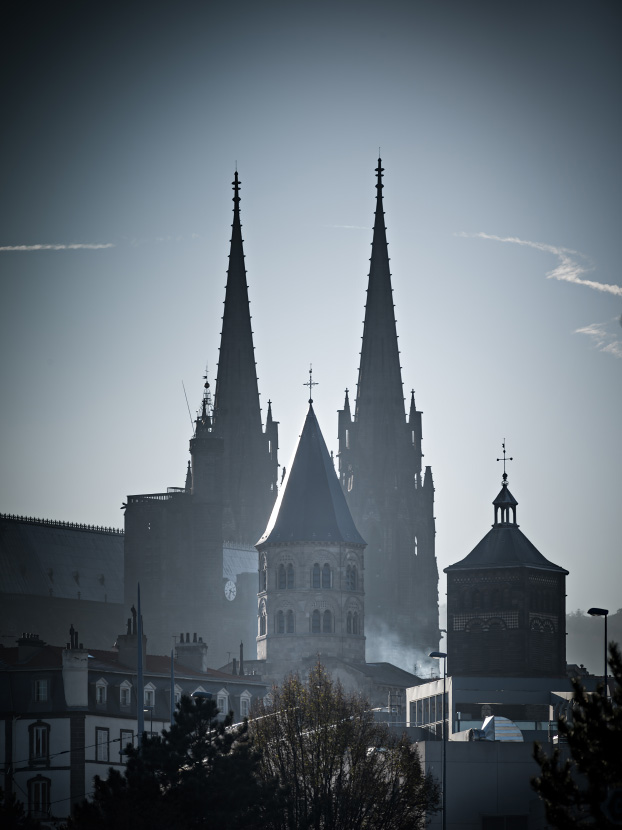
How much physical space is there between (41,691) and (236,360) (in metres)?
77.7

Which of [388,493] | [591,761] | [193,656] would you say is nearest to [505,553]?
[193,656]

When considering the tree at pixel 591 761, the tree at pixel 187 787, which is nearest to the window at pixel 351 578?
the tree at pixel 187 787

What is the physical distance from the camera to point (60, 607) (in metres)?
172

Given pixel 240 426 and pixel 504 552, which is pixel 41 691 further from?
pixel 240 426

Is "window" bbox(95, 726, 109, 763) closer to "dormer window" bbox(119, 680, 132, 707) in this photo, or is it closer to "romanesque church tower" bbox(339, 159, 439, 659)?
"dormer window" bbox(119, 680, 132, 707)

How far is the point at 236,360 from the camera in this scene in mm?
187750

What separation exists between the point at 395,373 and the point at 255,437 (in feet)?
42.3

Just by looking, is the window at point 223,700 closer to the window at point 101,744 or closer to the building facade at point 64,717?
the building facade at point 64,717

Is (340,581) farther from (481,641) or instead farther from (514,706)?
(514,706)

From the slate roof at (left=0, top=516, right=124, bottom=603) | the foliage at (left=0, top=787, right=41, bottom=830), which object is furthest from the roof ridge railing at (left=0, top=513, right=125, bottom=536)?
the foliage at (left=0, top=787, right=41, bottom=830)

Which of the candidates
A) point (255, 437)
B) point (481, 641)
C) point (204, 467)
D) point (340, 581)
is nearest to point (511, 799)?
point (481, 641)

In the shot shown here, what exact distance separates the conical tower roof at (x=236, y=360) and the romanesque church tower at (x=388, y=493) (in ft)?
28.2

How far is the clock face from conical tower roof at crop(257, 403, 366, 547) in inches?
518

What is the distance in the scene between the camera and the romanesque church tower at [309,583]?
15075 centimetres
